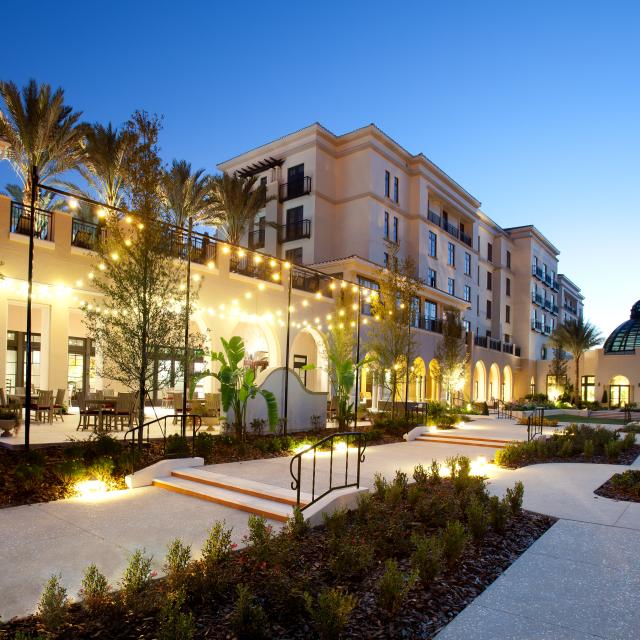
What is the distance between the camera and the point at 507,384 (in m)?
51.8

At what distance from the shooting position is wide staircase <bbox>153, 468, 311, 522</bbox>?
8.02 metres

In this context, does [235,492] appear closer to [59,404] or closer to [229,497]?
[229,497]

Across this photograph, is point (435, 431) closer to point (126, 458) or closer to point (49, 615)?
point (126, 458)

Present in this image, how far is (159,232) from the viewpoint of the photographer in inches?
433

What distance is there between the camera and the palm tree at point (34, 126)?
21.4 meters

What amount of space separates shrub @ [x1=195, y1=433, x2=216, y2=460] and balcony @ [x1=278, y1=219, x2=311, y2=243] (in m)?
22.9

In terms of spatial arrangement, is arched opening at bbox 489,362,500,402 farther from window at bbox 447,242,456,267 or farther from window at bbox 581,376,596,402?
window at bbox 447,242,456,267

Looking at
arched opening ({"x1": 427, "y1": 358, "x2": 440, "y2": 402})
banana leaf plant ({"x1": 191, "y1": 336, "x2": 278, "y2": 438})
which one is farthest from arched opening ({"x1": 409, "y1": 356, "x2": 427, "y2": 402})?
banana leaf plant ({"x1": 191, "y1": 336, "x2": 278, "y2": 438})

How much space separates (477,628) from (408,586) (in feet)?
2.09

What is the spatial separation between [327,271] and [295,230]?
5110mm

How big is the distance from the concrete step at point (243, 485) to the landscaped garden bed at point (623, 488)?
5.34m

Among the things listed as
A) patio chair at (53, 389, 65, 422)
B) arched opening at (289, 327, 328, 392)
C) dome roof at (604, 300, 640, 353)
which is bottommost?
patio chair at (53, 389, 65, 422)

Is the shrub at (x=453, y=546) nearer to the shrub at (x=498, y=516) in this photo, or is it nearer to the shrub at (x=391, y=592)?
the shrub at (x=391, y=592)

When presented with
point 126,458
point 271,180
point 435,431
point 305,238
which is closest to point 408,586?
point 126,458
